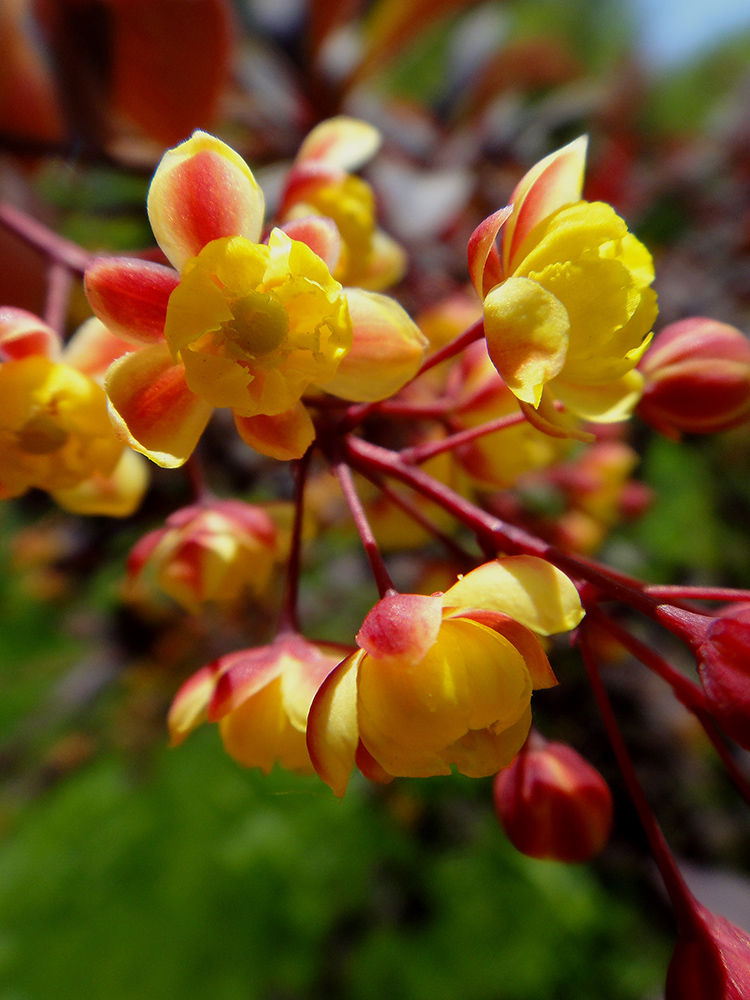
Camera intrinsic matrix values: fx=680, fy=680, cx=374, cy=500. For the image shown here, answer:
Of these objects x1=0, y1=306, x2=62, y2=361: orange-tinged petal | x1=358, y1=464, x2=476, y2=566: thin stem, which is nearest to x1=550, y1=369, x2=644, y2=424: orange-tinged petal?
x1=358, y1=464, x2=476, y2=566: thin stem

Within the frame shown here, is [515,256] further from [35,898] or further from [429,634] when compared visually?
[35,898]

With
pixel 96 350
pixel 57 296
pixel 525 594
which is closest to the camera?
pixel 525 594

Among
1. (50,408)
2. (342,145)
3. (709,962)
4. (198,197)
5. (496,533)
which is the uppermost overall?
(342,145)

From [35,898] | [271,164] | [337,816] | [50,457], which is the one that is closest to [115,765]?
[35,898]

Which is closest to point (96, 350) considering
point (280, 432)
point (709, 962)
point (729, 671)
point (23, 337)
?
point (23, 337)

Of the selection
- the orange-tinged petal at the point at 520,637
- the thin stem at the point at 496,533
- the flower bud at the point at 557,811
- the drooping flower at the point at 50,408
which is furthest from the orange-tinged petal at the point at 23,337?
the flower bud at the point at 557,811

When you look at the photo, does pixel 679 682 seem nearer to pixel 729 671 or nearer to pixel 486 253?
pixel 729 671
